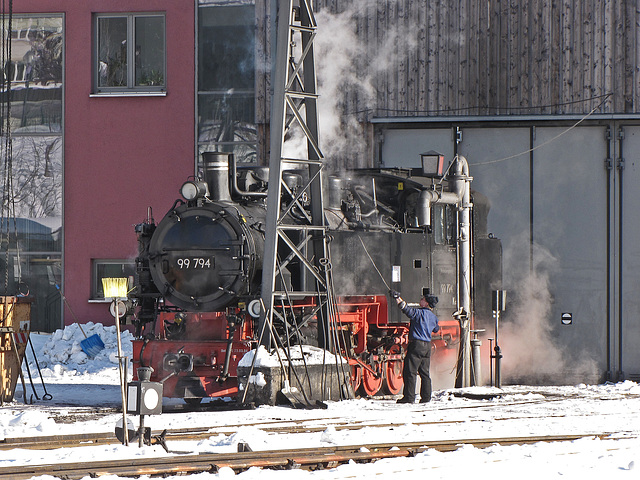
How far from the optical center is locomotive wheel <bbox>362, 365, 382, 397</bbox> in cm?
1396

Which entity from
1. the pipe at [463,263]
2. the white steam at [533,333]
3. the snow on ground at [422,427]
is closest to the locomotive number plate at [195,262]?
the snow on ground at [422,427]

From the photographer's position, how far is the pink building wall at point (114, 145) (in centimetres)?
2067

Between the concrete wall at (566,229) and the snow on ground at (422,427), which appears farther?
the concrete wall at (566,229)

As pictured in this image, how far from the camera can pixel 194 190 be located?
12.7 m

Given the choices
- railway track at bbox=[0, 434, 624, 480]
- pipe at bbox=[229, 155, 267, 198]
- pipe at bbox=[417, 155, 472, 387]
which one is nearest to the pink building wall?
pipe at bbox=[417, 155, 472, 387]

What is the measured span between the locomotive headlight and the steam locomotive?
0.02 m

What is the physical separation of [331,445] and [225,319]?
380 centimetres

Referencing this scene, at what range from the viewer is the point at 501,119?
763 inches

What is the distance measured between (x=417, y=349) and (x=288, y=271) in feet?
6.77

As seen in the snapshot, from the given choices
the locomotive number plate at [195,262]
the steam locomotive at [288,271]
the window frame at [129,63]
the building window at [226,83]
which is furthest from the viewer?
the window frame at [129,63]

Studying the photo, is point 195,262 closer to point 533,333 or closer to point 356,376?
point 356,376

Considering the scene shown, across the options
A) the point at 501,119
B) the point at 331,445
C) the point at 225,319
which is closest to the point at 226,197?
the point at 225,319

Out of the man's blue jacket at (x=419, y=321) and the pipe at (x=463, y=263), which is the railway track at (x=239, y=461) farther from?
the pipe at (x=463, y=263)

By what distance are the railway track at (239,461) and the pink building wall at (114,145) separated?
41.9 ft
